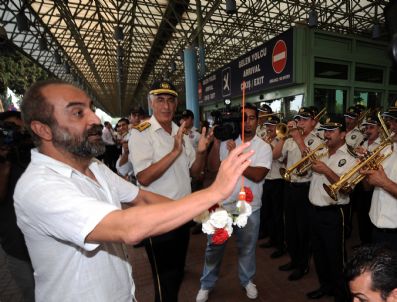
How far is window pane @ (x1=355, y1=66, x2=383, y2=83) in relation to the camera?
8172mm

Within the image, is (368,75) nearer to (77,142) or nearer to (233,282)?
(233,282)

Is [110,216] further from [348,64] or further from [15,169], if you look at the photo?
[348,64]

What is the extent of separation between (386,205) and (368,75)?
7.62 m

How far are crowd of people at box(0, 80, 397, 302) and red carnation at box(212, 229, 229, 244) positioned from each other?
4 centimetres

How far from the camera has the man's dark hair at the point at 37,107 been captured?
1217mm

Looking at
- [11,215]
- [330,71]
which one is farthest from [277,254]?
[330,71]

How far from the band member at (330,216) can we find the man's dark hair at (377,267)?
4.22ft

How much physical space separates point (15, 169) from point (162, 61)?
74.3ft

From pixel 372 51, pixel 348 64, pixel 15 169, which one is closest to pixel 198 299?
pixel 15 169

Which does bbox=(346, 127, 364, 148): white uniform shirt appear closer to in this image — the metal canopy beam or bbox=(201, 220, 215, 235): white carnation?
bbox=(201, 220, 215, 235): white carnation

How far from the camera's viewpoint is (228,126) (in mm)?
2234

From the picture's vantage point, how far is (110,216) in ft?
3.14

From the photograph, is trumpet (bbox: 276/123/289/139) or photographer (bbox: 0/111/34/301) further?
trumpet (bbox: 276/123/289/139)

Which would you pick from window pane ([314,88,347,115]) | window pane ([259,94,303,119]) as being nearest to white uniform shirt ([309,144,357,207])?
window pane ([259,94,303,119])
